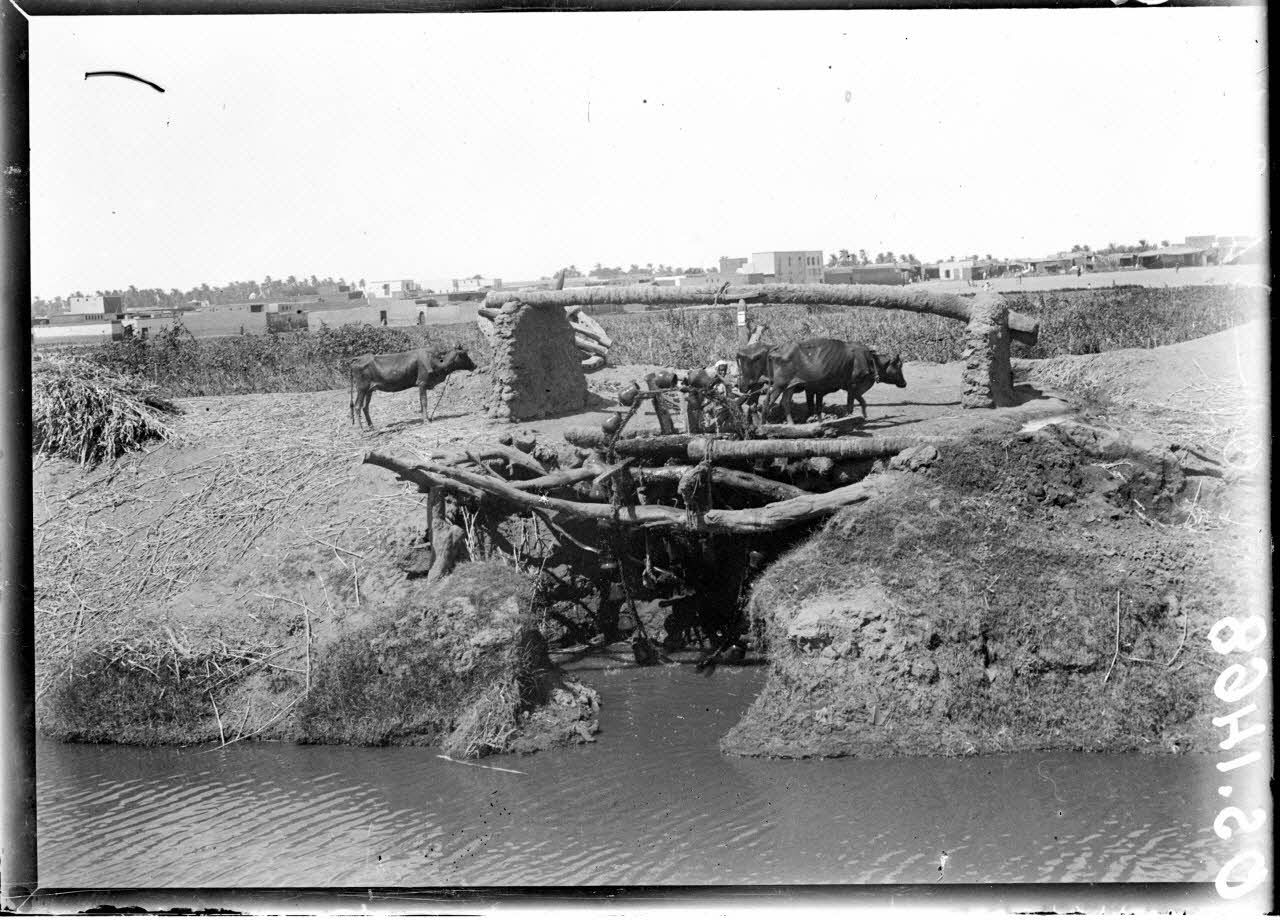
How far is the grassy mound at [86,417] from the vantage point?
13195 millimetres

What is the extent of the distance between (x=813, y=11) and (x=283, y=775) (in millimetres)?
6386

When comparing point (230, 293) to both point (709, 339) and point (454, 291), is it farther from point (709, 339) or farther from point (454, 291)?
point (709, 339)

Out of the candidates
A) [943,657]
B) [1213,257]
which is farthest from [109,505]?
[1213,257]

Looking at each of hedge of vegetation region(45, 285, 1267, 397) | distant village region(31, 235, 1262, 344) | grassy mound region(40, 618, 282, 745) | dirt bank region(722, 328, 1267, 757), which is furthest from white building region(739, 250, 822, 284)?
grassy mound region(40, 618, 282, 745)

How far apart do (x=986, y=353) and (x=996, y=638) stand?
15.4 feet

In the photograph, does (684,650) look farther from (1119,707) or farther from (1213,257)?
(1213,257)

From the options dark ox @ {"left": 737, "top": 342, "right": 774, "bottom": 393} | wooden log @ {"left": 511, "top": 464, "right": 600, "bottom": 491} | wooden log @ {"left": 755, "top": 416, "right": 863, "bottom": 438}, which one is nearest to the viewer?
wooden log @ {"left": 511, "top": 464, "right": 600, "bottom": 491}

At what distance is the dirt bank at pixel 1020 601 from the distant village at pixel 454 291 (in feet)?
48.8

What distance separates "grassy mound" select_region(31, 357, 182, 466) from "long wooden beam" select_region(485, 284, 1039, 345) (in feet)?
14.4

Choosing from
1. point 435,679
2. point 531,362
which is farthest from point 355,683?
point 531,362

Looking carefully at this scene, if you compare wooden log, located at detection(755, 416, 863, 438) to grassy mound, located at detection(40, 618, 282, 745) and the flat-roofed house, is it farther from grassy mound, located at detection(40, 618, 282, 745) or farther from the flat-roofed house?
the flat-roofed house

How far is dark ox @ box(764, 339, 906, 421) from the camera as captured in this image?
11.7m

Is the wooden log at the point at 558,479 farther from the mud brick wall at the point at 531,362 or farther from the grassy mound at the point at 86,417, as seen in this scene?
the grassy mound at the point at 86,417

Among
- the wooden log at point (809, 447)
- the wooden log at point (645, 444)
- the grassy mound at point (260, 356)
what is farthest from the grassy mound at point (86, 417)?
the grassy mound at point (260, 356)
